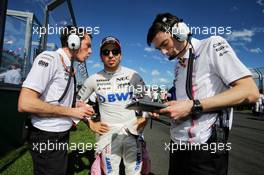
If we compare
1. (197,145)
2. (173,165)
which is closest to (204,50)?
(197,145)

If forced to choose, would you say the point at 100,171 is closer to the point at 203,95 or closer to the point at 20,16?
the point at 203,95

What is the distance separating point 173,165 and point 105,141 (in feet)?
3.59

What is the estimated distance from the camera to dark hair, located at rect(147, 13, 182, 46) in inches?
89.6

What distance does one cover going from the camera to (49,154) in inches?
90.4

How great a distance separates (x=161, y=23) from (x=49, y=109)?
3.66 ft

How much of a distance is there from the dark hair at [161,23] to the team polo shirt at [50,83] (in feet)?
2.63

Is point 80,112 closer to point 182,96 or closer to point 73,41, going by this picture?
point 73,41

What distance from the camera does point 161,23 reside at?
2.29 meters

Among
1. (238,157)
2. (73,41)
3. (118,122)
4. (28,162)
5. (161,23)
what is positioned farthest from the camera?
(238,157)

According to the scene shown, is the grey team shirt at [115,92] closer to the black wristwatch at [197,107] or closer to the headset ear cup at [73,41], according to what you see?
the headset ear cup at [73,41]

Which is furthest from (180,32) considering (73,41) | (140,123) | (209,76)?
(140,123)

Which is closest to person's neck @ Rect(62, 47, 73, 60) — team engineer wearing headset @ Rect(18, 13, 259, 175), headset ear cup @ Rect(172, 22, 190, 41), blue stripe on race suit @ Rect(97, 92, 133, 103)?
team engineer wearing headset @ Rect(18, 13, 259, 175)

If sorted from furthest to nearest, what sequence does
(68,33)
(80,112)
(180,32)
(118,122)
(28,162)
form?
(28,162), (118,122), (68,33), (80,112), (180,32)

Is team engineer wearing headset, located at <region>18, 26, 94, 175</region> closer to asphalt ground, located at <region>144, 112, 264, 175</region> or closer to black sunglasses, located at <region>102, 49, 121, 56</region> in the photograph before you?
black sunglasses, located at <region>102, 49, 121, 56</region>
